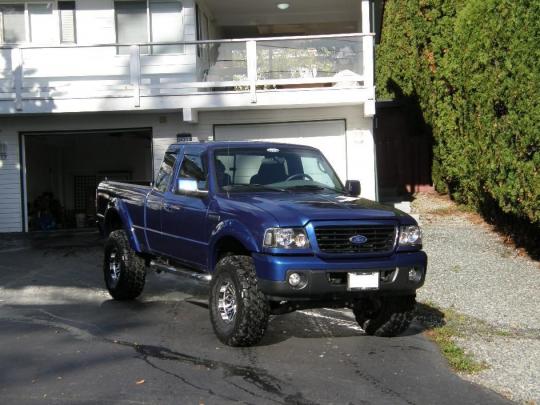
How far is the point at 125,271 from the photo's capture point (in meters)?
8.56

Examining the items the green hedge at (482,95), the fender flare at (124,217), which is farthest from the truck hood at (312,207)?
the green hedge at (482,95)

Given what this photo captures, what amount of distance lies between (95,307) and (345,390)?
432 cm

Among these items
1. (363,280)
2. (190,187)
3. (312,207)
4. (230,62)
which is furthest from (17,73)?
(363,280)

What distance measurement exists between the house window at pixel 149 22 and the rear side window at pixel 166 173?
915 centimetres

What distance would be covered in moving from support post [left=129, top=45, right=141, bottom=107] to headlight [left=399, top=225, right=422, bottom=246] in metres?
10.2

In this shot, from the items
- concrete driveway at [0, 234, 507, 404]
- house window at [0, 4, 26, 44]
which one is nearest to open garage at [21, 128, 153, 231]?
house window at [0, 4, 26, 44]

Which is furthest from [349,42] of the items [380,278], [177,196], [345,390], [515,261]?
[345,390]

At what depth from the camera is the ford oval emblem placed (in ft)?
19.8

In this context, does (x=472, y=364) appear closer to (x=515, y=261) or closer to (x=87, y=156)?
(x=515, y=261)

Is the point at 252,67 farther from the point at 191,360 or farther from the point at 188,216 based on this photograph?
the point at 191,360

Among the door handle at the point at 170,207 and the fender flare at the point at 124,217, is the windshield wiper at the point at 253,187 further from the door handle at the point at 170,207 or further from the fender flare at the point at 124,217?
the fender flare at the point at 124,217

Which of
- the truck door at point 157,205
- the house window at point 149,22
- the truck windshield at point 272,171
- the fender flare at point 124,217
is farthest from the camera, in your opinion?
the house window at point 149,22

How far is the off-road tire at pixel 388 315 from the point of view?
263 inches

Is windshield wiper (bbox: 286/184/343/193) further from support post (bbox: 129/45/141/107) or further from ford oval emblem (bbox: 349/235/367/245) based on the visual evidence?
support post (bbox: 129/45/141/107)
